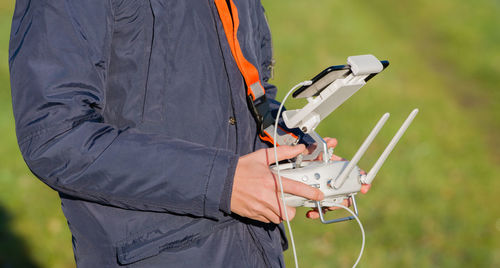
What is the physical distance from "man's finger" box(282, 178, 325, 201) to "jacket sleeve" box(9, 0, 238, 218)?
0.57 ft

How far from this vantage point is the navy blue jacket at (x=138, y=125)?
1.38 meters

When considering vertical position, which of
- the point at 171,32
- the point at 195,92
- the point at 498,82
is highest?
the point at 171,32

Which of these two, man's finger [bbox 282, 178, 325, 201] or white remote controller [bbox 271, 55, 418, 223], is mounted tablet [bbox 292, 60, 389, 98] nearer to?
white remote controller [bbox 271, 55, 418, 223]

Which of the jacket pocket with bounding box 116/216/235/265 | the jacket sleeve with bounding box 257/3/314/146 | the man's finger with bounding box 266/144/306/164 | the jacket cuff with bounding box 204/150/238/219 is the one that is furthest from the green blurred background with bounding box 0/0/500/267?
the jacket cuff with bounding box 204/150/238/219

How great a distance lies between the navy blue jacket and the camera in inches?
54.4

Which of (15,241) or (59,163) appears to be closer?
(59,163)

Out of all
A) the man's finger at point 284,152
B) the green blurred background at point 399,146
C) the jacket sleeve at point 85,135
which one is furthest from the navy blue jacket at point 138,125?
the green blurred background at point 399,146

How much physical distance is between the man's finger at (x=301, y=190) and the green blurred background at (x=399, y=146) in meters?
3.49

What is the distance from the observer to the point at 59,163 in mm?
1385

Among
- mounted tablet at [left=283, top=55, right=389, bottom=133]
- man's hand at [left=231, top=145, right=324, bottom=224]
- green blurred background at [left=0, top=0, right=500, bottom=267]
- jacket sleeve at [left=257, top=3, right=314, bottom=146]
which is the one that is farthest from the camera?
green blurred background at [left=0, top=0, right=500, bottom=267]

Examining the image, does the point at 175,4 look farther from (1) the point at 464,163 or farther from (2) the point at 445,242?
(1) the point at 464,163

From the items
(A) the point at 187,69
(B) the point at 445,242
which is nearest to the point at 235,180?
(A) the point at 187,69

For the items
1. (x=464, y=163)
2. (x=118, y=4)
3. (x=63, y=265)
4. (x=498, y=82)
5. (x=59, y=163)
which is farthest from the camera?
(x=498, y=82)

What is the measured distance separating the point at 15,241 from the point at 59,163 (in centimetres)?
413
